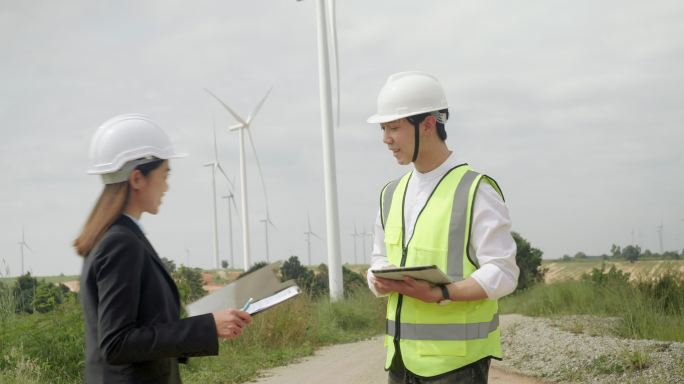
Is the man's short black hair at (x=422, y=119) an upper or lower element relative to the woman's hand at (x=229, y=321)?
upper

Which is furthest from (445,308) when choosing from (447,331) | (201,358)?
(201,358)

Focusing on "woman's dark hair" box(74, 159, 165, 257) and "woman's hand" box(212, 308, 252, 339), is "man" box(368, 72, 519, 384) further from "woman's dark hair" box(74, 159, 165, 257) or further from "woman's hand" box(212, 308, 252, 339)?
"woman's dark hair" box(74, 159, 165, 257)

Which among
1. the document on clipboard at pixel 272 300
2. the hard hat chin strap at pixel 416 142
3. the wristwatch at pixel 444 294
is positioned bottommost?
the wristwatch at pixel 444 294

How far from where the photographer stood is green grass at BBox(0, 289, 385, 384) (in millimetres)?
8727

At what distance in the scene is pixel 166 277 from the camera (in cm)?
287

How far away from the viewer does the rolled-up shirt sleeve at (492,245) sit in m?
3.32

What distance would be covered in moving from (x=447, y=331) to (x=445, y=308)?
104 millimetres

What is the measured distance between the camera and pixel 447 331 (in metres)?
3.42

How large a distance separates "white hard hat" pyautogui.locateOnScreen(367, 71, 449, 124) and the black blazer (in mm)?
1459

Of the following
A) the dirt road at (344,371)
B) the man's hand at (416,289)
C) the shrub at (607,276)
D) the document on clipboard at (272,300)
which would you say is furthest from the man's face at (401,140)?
the shrub at (607,276)

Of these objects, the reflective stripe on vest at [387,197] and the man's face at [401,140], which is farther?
the reflective stripe on vest at [387,197]

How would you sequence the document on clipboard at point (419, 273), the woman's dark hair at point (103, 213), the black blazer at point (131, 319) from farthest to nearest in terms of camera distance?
1. the document on clipboard at point (419, 273)
2. the woman's dark hair at point (103, 213)
3. the black blazer at point (131, 319)

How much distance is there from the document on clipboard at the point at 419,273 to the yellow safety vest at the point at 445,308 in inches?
6.6

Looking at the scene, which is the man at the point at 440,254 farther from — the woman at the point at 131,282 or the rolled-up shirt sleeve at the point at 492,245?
the woman at the point at 131,282
